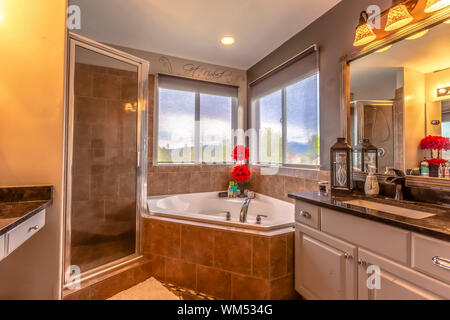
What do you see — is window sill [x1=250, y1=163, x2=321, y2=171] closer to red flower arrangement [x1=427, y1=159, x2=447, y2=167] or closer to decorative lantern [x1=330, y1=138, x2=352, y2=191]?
decorative lantern [x1=330, y1=138, x2=352, y2=191]

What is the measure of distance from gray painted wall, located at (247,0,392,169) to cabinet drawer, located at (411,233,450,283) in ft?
3.77

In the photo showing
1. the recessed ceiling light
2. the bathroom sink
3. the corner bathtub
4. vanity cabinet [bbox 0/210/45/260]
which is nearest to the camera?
A: vanity cabinet [bbox 0/210/45/260]

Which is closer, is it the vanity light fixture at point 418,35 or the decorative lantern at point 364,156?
the vanity light fixture at point 418,35

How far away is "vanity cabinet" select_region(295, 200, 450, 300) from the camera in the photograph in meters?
0.85

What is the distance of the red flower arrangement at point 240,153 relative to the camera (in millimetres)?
2879

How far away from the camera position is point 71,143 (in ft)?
5.15

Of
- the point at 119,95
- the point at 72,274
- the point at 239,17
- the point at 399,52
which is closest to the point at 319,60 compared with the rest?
the point at 399,52

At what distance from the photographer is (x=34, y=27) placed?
1268mm

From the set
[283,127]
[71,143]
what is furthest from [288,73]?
[71,143]

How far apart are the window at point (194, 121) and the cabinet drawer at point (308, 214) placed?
164cm

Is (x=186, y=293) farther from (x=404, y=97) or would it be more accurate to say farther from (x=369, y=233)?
(x=404, y=97)

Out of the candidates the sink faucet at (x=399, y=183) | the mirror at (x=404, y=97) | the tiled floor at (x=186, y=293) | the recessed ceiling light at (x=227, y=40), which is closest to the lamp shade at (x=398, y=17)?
the mirror at (x=404, y=97)

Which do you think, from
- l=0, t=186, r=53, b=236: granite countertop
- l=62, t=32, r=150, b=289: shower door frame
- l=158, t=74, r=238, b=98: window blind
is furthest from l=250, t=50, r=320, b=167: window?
l=0, t=186, r=53, b=236: granite countertop

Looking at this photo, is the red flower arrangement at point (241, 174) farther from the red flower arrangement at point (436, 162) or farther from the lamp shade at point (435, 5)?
the lamp shade at point (435, 5)
